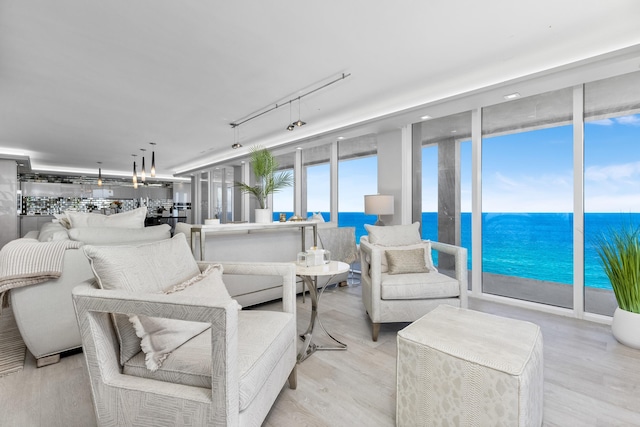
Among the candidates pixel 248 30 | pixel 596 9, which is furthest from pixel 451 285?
pixel 248 30

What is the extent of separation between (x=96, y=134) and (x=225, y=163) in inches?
121

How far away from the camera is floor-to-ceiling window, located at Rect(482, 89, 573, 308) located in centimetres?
324

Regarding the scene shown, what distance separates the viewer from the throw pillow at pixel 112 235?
217 centimetres

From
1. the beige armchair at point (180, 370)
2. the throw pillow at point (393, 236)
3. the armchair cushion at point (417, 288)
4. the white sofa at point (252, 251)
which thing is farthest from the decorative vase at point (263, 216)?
the beige armchair at point (180, 370)

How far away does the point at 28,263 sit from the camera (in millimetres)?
1857

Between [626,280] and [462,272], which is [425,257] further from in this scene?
[626,280]

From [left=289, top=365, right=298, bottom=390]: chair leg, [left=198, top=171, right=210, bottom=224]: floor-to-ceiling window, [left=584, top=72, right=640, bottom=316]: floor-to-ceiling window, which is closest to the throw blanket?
[left=289, top=365, right=298, bottom=390]: chair leg

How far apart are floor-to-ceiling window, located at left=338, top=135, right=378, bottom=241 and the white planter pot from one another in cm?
348

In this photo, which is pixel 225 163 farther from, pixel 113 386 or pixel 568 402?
pixel 568 402

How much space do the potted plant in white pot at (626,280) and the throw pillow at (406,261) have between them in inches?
60.4

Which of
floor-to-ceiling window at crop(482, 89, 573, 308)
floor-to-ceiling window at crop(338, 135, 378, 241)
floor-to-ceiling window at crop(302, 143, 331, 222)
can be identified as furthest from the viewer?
floor-to-ceiling window at crop(302, 143, 331, 222)

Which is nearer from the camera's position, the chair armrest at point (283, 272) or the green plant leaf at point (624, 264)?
the chair armrest at point (283, 272)

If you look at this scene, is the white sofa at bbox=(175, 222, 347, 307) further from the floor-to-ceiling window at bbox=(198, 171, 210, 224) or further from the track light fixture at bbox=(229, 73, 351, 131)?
the floor-to-ceiling window at bbox=(198, 171, 210, 224)

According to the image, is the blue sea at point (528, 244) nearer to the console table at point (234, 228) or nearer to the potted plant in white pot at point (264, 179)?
the console table at point (234, 228)
